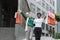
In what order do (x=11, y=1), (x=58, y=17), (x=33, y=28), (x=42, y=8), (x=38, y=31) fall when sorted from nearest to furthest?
(x=38, y=31), (x=33, y=28), (x=58, y=17), (x=11, y=1), (x=42, y=8)

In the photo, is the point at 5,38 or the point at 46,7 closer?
the point at 5,38

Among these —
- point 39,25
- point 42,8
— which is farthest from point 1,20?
point 42,8

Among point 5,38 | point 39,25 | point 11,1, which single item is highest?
point 11,1

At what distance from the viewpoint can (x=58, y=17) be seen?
12742 millimetres

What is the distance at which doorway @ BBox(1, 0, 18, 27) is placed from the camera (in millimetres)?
23691

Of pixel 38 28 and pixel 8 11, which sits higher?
pixel 8 11

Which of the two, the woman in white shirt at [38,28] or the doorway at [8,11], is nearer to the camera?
the woman in white shirt at [38,28]

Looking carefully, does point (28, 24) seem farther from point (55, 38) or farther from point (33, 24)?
point (55, 38)

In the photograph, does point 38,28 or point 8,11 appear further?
point 8,11

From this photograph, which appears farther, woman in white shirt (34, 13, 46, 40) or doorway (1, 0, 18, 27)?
doorway (1, 0, 18, 27)

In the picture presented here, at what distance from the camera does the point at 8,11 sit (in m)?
26.0

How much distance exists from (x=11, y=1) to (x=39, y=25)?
16125mm

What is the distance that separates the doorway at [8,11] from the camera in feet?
77.7

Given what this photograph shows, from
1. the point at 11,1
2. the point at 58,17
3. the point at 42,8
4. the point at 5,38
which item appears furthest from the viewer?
the point at 42,8
